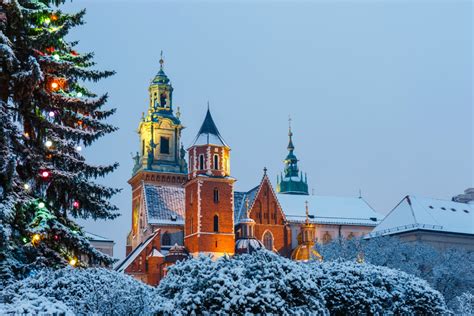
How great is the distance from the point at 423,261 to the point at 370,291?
2749 centimetres

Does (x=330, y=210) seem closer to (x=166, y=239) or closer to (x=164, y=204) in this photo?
(x=164, y=204)

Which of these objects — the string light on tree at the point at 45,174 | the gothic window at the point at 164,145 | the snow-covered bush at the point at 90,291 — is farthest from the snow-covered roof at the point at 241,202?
the snow-covered bush at the point at 90,291

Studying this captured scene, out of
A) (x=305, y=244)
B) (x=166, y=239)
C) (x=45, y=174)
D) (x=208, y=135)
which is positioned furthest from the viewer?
(x=166, y=239)

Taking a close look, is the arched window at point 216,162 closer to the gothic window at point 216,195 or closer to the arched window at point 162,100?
the gothic window at point 216,195

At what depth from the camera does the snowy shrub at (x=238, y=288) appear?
13.4m

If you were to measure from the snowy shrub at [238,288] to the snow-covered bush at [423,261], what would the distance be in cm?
2563

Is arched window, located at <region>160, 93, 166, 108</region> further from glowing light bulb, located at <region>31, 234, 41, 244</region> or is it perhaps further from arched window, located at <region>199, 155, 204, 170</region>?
glowing light bulb, located at <region>31, 234, 41, 244</region>

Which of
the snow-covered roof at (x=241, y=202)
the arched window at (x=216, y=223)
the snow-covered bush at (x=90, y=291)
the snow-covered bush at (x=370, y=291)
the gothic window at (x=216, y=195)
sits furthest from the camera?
the snow-covered roof at (x=241, y=202)

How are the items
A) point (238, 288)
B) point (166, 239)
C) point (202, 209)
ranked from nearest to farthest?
point (238, 288), point (202, 209), point (166, 239)

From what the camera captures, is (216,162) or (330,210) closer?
(216,162)

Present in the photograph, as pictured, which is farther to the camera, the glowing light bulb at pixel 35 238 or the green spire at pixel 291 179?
the green spire at pixel 291 179

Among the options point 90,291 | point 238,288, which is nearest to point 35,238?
point 90,291

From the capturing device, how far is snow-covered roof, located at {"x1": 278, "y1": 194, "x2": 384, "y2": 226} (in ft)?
234

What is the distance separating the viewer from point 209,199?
56.7 metres
